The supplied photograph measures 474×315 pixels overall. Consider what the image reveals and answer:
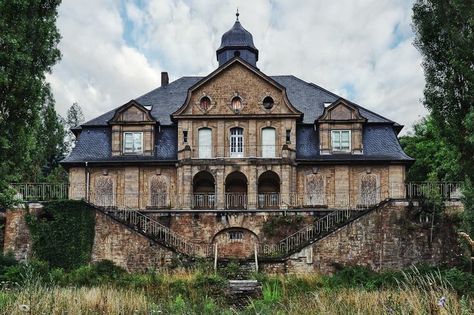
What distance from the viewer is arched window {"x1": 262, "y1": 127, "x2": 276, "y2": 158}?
3644 cm

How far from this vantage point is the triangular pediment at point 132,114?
37.1 meters

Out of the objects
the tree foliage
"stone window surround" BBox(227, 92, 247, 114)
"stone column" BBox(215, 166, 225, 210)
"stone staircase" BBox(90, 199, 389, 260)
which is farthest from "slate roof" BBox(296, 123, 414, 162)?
the tree foliage

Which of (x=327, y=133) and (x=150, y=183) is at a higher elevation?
(x=327, y=133)

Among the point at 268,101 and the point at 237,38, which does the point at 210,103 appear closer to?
the point at 268,101

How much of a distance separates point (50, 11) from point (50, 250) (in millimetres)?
12034

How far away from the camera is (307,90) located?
4103 cm

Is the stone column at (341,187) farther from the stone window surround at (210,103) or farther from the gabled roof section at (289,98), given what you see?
the stone window surround at (210,103)

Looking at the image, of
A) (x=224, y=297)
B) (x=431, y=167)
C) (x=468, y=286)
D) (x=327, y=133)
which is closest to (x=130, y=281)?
(x=224, y=297)

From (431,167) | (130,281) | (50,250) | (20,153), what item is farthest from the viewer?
(431,167)

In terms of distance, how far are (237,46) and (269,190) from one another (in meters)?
13.1

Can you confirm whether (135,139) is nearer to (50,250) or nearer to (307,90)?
(50,250)

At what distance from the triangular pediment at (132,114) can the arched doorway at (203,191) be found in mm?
4178

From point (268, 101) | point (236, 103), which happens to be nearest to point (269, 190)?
point (268, 101)

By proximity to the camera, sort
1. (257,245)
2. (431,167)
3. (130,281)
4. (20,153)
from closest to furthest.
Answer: (20,153) < (130,281) < (257,245) < (431,167)
